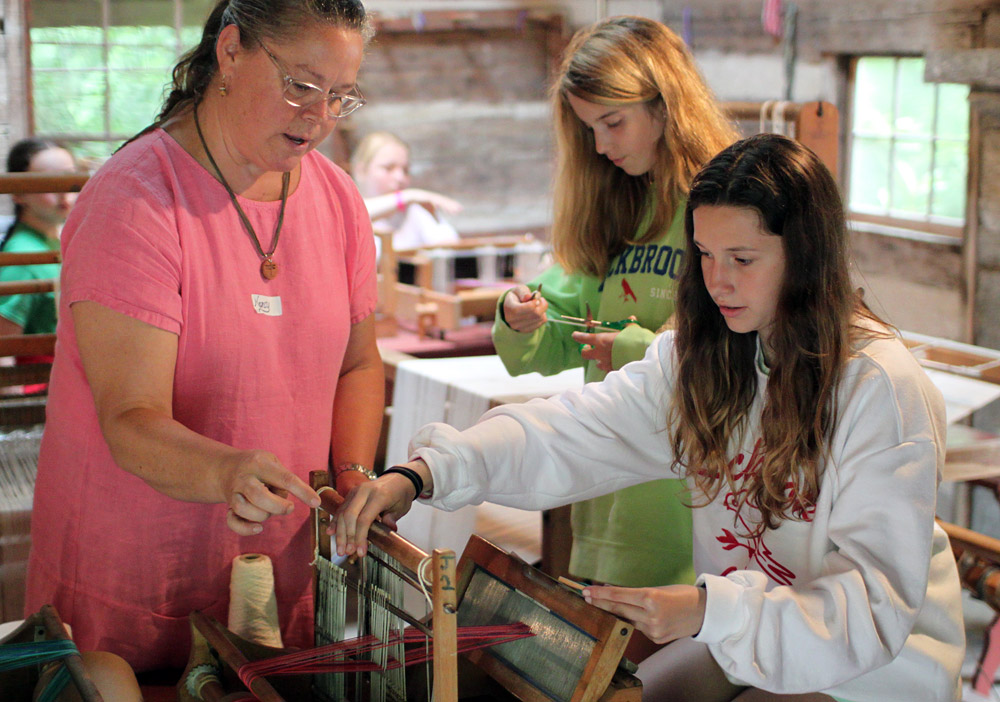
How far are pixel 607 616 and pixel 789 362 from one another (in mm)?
465

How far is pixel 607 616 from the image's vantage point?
1.08 metres

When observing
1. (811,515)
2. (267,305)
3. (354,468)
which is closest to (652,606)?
(811,515)

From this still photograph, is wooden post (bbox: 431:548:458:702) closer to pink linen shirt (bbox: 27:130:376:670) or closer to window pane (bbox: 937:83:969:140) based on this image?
pink linen shirt (bbox: 27:130:376:670)

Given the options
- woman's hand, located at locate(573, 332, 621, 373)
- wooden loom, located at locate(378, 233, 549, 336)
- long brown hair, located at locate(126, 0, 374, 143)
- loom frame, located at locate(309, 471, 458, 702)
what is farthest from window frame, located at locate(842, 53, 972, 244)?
loom frame, located at locate(309, 471, 458, 702)

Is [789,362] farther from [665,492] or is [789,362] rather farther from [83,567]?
[83,567]

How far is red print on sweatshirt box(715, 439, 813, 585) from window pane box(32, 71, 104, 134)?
12.8ft

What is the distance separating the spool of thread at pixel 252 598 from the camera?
1.38 meters

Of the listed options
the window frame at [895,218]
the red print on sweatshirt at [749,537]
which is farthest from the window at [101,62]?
the red print on sweatshirt at [749,537]

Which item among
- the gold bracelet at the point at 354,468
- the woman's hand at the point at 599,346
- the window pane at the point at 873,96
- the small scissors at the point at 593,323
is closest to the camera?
the gold bracelet at the point at 354,468

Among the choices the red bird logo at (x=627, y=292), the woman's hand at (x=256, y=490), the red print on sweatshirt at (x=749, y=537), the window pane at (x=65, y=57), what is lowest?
the red print on sweatshirt at (x=749, y=537)

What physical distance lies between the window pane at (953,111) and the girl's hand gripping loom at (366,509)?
290cm

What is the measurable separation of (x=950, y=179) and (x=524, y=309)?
2366 millimetres

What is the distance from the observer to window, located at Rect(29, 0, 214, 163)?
4.34 meters

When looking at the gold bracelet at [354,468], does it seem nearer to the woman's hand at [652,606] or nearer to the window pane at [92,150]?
the woman's hand at [652,606]
